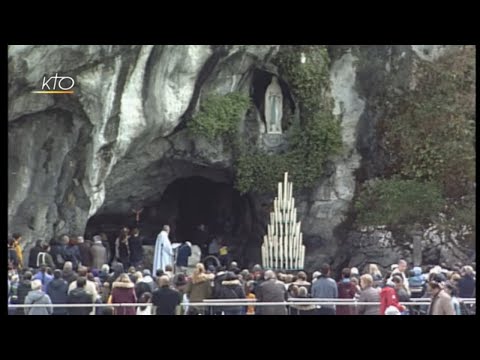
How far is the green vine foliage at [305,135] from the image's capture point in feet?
81.4

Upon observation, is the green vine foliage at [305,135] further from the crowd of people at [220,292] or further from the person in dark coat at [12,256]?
the person in dark coat at [12,256]

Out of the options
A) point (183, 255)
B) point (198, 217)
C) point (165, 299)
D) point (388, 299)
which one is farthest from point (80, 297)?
point (198, 217)

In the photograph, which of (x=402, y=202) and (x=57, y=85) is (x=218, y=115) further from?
(x=402, y=202)

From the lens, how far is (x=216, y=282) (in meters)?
18.6

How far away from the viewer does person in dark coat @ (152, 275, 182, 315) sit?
17.9 metres

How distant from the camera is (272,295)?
60.8 ft

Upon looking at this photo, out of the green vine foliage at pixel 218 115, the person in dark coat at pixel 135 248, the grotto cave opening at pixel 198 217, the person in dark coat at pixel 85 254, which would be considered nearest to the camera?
the person in dark coat at pixel 85 254

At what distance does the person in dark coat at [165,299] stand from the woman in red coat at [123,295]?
0.43 meters

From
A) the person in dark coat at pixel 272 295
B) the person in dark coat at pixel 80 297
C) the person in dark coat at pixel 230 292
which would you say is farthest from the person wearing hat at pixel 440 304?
the person in dark coat at pixel 80 297

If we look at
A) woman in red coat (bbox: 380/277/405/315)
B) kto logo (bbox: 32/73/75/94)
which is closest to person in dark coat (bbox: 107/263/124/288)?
kto logo (bbox: 32/73/75/94)

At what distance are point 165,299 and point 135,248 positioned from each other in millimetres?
6650

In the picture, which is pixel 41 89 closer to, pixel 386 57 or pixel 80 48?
pixel 80 48

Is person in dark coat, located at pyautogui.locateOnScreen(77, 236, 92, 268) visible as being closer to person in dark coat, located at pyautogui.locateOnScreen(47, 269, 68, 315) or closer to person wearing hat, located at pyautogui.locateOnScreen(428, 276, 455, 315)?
person in dark coat, located at pyautogui.locateOnScreen(47, 269, 68, 315)

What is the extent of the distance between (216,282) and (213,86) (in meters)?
6.69
